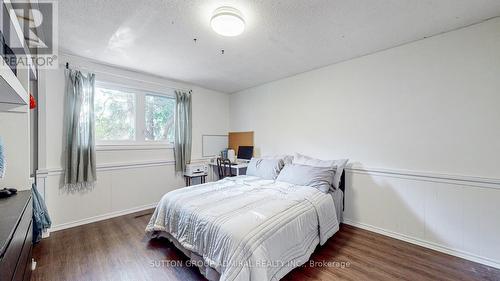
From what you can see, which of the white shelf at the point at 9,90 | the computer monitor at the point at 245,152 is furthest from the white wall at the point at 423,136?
the white shelf at the point at 9,90

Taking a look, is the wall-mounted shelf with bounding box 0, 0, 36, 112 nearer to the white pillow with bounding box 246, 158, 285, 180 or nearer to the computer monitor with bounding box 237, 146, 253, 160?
the white pillow with bounding box 246, 158, 285, 180

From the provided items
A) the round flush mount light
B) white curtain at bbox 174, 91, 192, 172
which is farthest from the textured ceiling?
white curtain at bbox 174, 91, 192, 172

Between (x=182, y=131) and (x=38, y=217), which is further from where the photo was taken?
(x=182, y=131)

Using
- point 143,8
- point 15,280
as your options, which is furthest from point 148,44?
point 15,280

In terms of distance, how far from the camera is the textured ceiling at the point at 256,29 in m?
1.77

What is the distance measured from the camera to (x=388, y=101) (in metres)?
2.58

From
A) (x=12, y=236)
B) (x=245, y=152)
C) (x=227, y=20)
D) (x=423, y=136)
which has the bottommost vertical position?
(x=12, y=236)

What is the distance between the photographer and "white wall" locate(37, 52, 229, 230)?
2658mm

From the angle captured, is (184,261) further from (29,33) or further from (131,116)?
(29,33)

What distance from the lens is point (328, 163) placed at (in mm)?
2912

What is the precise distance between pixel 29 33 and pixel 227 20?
2.11 metres

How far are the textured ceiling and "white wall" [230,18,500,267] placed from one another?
255mm

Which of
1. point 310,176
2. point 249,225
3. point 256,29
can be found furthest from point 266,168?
point 256,29

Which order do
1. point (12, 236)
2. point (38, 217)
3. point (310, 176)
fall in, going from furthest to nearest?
1. point (310, 176)
2. point (38, 217)
3. point (12, 236)
